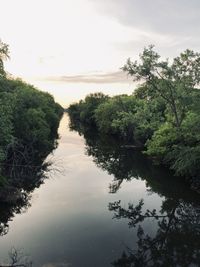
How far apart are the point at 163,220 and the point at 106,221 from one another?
446 cm

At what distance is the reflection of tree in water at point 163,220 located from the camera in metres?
23.8

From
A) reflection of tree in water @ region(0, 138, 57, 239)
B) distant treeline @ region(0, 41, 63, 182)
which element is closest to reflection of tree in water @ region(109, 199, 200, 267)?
reflection of tree in water @ region(0, 138, 57, 239)

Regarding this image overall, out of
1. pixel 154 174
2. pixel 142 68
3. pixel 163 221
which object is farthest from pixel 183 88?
pixel 163 221

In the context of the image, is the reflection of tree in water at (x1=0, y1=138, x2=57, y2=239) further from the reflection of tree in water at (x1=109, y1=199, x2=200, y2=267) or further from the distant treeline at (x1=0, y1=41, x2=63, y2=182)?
the reflection of tree in water at (x1=109, y1=199, x2=200, y2=267)

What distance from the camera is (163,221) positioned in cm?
3061

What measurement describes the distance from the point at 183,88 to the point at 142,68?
4.98 m

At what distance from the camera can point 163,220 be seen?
101 ft

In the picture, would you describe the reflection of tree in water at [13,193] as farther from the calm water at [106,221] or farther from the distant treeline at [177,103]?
the distant treeline at [177,103]

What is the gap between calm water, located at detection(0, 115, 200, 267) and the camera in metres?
24.0

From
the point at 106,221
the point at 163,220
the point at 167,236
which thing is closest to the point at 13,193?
the point at 106,221

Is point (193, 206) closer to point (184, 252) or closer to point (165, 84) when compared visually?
point (184, 252)

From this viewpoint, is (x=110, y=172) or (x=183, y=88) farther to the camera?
(x=110, y=172)

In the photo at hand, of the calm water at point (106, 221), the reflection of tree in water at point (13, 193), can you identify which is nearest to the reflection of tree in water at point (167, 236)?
the calm water at point (106, 221)

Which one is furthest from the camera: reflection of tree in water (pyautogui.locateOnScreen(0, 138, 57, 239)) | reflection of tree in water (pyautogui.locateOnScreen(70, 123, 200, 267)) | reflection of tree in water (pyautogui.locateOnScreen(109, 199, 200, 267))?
reflection of tree in water (pyautogui.locateOnScreen(0, 138, 57, 239))
